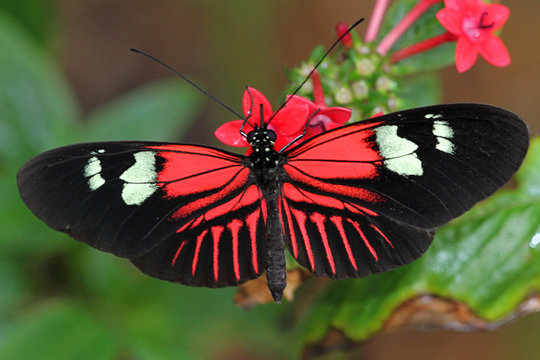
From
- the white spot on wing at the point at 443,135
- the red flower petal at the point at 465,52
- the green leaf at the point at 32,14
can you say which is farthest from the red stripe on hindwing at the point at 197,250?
the green leaf at the point at 32,14

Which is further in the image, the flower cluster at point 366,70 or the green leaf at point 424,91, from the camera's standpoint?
the green leaf at point 424,91

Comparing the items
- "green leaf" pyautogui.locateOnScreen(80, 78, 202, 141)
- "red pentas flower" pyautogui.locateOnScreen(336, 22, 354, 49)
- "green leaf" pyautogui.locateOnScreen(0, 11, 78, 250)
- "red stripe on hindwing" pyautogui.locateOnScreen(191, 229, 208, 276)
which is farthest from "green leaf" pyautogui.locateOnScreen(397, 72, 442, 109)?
"green leaf" pyautogui.locateOnScreen(0, 11, 78, 250)

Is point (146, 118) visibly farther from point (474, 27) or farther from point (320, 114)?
point (474, 27)

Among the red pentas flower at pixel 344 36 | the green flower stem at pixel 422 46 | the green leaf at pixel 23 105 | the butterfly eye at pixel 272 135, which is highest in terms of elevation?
the green leaf at pixel 23 105

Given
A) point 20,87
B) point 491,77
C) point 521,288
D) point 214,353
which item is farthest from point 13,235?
point 491,77

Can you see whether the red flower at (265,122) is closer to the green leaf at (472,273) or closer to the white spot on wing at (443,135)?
the white spot on wing at (443,135)

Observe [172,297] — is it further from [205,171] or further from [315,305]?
[205,171]

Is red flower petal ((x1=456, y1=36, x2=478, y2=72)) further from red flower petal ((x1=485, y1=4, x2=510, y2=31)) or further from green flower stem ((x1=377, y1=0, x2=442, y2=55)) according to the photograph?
green flower stem ((x1=377, y1=0, x2=442, y2=55))
